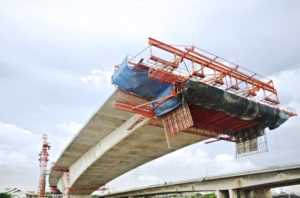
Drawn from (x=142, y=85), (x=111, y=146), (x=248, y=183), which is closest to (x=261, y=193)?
(x=248, y=183)

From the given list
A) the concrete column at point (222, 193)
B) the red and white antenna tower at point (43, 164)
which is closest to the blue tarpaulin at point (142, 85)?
the concrete column at point (222, 193)

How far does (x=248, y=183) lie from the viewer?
2861 centimetres

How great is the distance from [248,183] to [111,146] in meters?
14.2

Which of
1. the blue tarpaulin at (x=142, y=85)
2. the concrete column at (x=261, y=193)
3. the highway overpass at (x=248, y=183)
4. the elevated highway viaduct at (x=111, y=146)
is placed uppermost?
the blue tarpaulin at (x=142, y=85)

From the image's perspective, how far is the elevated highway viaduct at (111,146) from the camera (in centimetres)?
A: 2567

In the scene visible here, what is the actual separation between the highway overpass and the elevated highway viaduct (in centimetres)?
609

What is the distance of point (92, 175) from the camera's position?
42.9 meters

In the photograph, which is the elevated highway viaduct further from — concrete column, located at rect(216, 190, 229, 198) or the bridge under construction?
concrete column, located at rect(216, 190, 229, 198)

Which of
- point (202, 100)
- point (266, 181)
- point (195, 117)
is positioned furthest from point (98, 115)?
point (266, 181)

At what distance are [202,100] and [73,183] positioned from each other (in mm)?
33598

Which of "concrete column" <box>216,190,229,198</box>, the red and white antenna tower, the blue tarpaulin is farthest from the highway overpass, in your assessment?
the red and white antenna tower

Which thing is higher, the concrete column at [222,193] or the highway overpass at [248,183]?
the highway overpass at [248,183]

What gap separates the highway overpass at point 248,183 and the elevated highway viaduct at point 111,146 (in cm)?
609

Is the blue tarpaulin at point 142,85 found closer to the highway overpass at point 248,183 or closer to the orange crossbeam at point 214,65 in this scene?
the orange crossbeam at point 214,65
